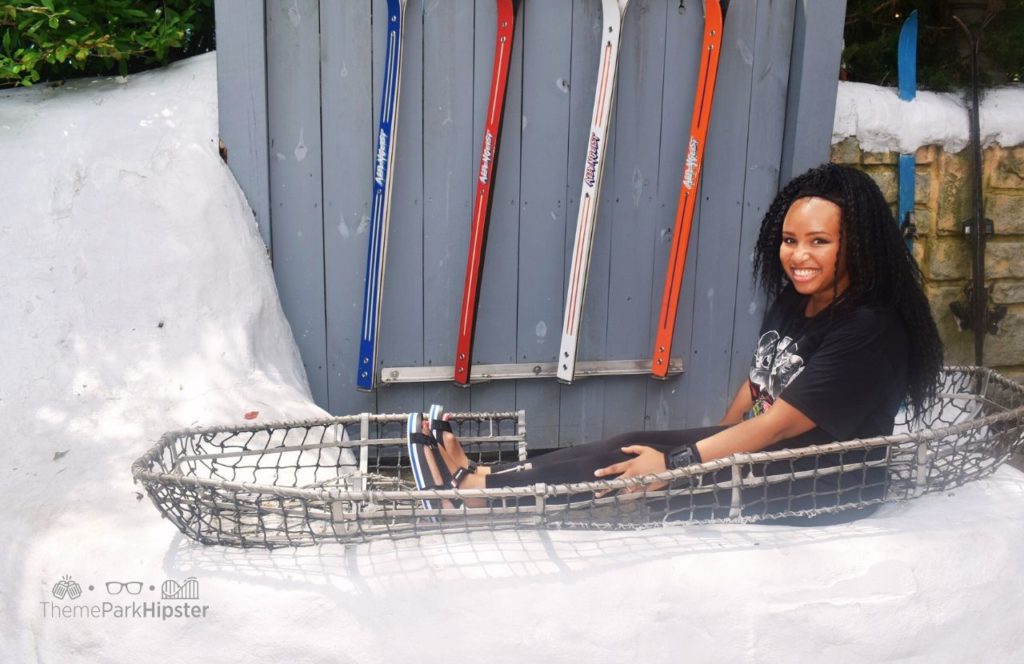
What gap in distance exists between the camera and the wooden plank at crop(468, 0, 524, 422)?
9.32 feet

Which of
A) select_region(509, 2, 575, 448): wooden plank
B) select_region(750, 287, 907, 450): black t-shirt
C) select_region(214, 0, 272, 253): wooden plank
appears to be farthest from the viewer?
select_region(509, 2, 575, 448): wooden plank

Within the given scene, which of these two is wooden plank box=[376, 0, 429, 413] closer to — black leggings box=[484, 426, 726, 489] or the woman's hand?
black leggings box=[484, 426, 726, 489]

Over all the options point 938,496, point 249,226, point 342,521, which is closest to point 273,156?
point 249,226

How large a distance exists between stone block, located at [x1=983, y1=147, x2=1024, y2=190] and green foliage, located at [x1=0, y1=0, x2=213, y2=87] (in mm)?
2787

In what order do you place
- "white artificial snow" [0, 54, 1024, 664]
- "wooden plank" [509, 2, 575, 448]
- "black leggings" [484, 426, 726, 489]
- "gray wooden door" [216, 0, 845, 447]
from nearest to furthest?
"white artificial snow" [0, 54, 1024, 664]
"black leggings" [484, 426, 726, 489]
"gray wooden door" [216, 0, 845, 447]
"wooden plank" [509, 2, 575, 448]

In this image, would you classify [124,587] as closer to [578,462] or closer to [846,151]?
[578,462]

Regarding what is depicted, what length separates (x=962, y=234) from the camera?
3.53 m

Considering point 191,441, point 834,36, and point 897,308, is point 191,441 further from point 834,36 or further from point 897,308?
point 834,36

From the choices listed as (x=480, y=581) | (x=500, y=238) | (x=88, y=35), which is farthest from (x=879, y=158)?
(x=88, y=35)

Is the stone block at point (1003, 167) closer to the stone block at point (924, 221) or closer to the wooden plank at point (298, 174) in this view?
→ the stone block at point (924, 221)

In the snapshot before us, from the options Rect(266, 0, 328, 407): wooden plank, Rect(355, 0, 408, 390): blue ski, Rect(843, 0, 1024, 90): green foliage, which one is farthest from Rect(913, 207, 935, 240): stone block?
Rect(266, 0, 328, 407): wooden plank

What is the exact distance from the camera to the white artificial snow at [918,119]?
10.8ft

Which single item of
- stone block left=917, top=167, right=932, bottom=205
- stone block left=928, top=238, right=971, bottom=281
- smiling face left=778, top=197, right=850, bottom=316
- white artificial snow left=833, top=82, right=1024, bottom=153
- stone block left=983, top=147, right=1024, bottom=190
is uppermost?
white artificial snow left=833, top=82, right=1024, bottom=153

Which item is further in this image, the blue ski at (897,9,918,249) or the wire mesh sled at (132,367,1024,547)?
the blue ski at (897,9,918,249)
